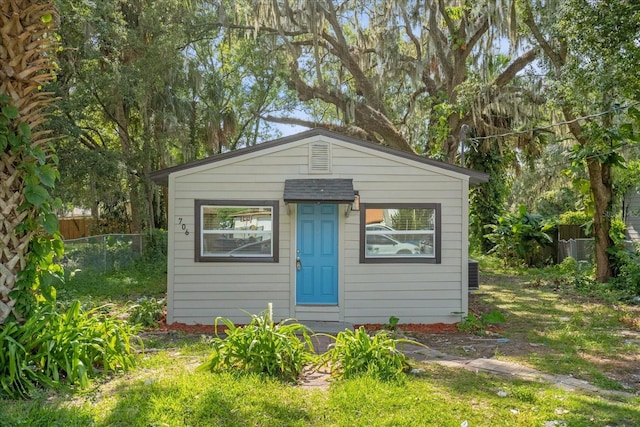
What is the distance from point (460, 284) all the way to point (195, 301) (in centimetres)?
443

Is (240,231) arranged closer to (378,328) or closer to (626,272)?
(378,328)

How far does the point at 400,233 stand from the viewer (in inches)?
337

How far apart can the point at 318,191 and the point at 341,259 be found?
48.4 inches

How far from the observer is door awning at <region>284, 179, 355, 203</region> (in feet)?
26.2

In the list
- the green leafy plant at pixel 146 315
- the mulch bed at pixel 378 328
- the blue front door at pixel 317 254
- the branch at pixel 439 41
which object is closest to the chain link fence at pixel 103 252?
the green leafy plant at pixel 146 315

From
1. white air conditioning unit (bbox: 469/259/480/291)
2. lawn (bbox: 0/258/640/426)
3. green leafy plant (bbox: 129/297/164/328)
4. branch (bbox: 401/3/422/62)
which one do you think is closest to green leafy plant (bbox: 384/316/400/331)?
white air conditioning unit (bbox: 469/259/480/291)

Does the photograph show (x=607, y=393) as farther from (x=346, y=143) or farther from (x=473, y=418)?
(x=346, y=143)

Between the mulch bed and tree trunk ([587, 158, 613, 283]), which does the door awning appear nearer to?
the mulch bed

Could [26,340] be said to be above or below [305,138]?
below

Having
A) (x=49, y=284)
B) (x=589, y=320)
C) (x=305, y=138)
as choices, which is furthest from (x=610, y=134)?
(x=49, y=284)

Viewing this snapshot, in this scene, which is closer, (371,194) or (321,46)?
(371,194)

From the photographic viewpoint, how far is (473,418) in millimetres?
3922

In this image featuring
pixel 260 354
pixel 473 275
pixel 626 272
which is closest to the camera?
pixel 260 354

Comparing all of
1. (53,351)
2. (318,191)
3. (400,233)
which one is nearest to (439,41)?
(400,233)
